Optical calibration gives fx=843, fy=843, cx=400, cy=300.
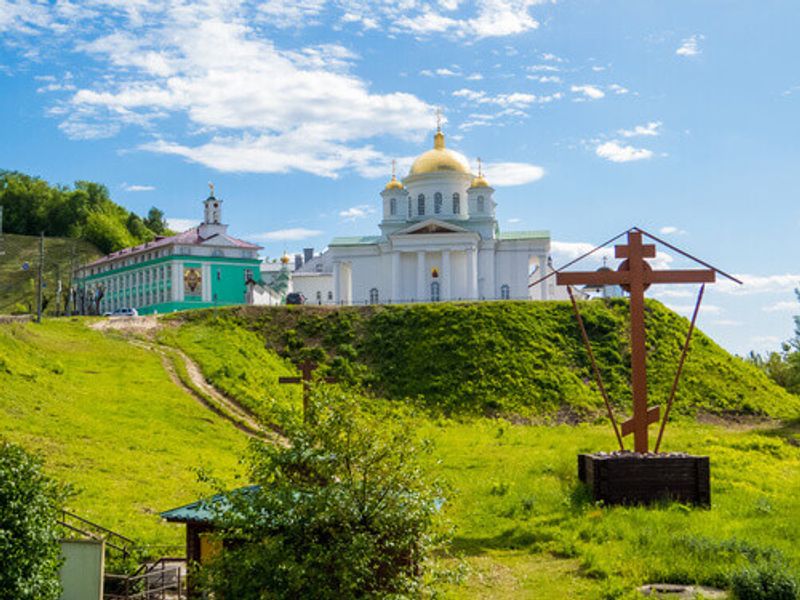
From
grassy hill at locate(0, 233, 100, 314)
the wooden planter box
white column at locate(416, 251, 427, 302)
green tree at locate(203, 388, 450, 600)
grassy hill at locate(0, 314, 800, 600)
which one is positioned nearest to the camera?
green tree at locate(203, 388, 450, 600)

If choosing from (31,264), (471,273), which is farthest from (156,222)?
(471,273)

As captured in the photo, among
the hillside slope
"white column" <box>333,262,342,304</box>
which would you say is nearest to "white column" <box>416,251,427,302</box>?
"white column" <box>333,262,342,304</box>

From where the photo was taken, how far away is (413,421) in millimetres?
10055

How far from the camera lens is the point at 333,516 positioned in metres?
9.34

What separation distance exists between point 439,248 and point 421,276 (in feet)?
7.61

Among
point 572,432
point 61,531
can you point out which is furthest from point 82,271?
point 61,531

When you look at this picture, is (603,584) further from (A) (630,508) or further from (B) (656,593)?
(A) (630,508)

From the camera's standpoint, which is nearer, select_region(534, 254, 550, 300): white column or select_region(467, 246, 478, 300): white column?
select_region(467, 246, 478, 300): white column

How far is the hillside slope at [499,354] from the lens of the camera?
3812 centimetres

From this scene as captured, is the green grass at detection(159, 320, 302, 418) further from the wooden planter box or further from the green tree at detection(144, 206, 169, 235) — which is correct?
the green tree at detection(144, 206, 169, 235)

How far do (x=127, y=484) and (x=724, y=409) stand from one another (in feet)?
91.0

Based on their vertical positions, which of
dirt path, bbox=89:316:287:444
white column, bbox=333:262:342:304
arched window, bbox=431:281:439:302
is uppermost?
white column, bbox=333:262:342:304

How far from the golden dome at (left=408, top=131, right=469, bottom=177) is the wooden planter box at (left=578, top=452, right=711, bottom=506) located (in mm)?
46479

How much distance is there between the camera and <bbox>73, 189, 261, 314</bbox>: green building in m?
63.7
